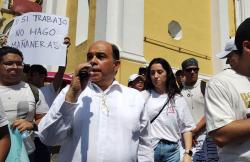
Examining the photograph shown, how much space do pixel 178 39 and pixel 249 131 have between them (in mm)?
10465

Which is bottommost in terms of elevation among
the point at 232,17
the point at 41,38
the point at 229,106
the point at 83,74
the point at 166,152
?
the point at 166,152

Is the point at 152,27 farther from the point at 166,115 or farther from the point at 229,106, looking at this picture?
the point at 229,106

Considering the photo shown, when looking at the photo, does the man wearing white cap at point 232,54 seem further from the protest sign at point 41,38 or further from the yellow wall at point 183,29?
the yellow wall at point 183,29

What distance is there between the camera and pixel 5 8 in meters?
19.2

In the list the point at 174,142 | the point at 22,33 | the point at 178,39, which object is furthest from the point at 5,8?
the point at 174,142

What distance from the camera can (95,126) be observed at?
2.87m

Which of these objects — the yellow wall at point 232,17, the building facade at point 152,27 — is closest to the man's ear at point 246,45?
the building facade at point 152,27

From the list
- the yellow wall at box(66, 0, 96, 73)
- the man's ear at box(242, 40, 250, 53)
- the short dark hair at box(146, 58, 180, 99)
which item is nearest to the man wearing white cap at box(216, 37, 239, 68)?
the man's ear at box(242, 40, 250, 53)

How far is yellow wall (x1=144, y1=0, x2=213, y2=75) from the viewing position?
38.5 ft

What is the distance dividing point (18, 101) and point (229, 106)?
199 centimetres

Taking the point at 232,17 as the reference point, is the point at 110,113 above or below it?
below

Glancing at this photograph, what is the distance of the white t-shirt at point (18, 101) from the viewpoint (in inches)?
143

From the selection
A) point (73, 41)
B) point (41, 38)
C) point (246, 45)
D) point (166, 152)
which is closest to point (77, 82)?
point (246, 45)

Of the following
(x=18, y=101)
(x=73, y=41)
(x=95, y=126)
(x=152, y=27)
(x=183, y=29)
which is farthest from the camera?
(x=183, y=29)
